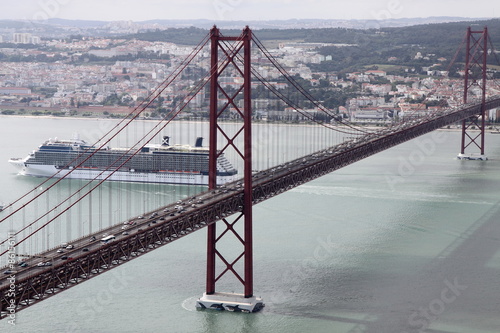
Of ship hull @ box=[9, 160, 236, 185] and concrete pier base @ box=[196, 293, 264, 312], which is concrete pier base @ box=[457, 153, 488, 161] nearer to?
ship hull @ box=[9, 160, 236, 185]

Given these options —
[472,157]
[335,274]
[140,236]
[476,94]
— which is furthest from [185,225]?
[476,94]

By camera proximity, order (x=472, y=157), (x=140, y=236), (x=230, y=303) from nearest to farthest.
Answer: (x=140, y=236)
(x=230, y=303)
(x=472, y=157)

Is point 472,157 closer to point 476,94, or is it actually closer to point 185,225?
point 476,94

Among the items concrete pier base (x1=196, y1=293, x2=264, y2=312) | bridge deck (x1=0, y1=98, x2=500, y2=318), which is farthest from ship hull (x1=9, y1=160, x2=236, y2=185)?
concrete pier base (x1=196, y1=293, x2=264, y2=312)

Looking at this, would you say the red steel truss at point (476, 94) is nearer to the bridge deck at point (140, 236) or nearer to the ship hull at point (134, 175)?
the ship hull at point (134, 175)

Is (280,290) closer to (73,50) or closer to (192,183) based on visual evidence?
(192,183)

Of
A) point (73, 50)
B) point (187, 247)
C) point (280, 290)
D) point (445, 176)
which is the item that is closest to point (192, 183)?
point (445, 176)

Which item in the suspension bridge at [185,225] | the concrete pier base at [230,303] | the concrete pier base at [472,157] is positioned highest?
the suspension bridge at [185,225]

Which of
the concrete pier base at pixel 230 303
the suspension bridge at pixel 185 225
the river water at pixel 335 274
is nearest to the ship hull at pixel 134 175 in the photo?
the river water at pixel 335 274
